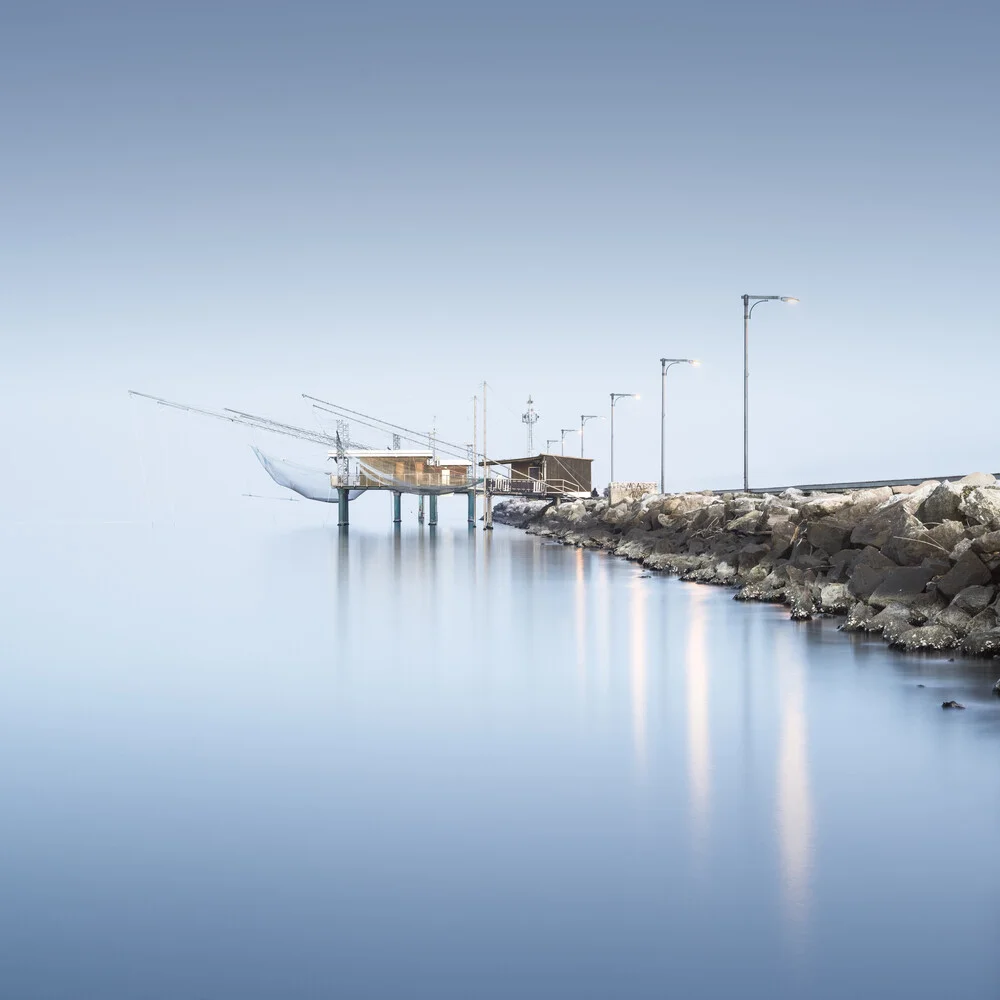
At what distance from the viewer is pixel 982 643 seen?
13.4 metres

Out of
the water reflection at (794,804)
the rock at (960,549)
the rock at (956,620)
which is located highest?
the rock at (960,549)

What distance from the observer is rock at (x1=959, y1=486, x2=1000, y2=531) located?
15.4 m

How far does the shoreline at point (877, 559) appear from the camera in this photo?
555 inches

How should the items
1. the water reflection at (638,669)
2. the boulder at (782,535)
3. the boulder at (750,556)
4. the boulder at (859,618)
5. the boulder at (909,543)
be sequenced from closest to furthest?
1. the water reflection at (638,669)
2. the boulder at (859,618)
3. the boulder at (909,543)
4. the boulder at (782,535)
5. the boulder at (750,556)

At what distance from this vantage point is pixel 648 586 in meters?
27.6

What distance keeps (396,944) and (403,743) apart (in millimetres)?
4758

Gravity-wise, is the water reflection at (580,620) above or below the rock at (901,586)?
below

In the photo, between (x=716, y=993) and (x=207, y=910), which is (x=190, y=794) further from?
(x=716, y=993)

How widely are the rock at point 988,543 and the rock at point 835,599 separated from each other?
4026 millimetres

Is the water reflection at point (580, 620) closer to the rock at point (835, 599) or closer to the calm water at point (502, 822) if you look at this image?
the calm water at point (502, 822)

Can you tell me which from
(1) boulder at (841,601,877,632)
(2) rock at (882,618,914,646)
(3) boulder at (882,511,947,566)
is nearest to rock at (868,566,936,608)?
(1) boulder at (841,601,877,632)

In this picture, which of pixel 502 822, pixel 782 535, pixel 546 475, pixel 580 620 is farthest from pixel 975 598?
pixel 546 475

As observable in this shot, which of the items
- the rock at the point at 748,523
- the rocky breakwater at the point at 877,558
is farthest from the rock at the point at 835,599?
the rock at the point at 748,523

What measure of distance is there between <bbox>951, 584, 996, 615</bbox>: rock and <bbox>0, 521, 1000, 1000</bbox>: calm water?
126 centimetres
